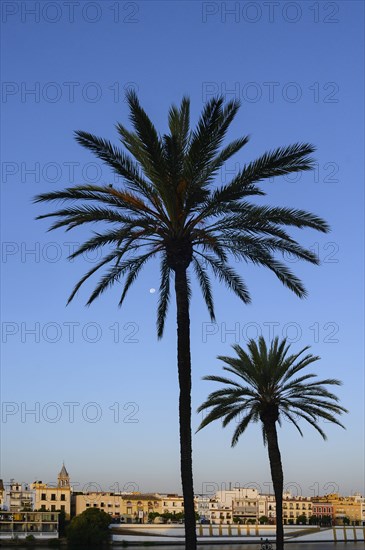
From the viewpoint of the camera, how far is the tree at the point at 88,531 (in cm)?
10062

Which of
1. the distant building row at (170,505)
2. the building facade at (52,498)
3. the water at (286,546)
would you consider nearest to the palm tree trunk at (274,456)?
the water at (286,546)

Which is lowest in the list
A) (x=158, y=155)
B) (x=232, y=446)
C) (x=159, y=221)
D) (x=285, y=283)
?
(x=232, y=446)

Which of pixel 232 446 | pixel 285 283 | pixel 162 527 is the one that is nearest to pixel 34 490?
pixel 162 527

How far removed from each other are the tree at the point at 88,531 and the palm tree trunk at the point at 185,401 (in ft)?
287

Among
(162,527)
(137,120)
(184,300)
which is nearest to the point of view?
(137,120)

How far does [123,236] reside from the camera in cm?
2089

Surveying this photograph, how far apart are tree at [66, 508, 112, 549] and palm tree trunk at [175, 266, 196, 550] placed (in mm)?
87346

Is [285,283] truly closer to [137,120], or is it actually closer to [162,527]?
[137,120]

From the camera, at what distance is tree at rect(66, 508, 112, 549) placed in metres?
101

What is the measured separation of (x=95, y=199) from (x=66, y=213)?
928 millimetres

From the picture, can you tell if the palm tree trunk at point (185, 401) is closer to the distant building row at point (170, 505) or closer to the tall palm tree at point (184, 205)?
the tall palm tree at point (184, 205)

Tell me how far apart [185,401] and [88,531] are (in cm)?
8797

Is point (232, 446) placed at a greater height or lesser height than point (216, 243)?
lesser

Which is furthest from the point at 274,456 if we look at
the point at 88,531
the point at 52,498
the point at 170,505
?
the point at 170,505
